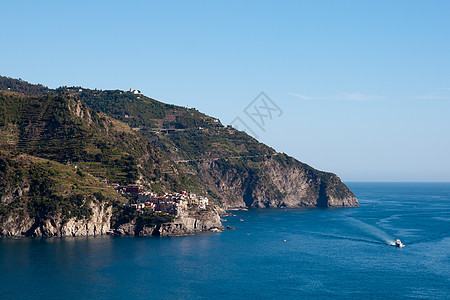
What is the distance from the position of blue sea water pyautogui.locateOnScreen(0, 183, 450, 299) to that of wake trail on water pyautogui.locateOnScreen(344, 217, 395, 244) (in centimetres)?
62

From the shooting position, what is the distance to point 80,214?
131625 mm

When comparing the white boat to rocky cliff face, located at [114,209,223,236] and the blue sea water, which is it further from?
rocky cliff face, located at [114,209,223,236]

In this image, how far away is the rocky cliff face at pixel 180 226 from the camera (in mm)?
138125

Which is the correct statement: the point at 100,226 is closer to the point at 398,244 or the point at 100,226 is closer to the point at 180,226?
the point at 180,226

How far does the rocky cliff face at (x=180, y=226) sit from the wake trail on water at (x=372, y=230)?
46.0 metres

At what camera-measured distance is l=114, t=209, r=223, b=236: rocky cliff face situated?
13812 centimetres

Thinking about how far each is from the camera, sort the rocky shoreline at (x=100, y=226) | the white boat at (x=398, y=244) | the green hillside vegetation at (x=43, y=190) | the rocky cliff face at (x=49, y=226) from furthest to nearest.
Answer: the white boat at (x=398, y=244) → the green hillside vegetation at (x=43, y=190) → the rocky shoreline at (x=100, y=226) → the rocky cliff face at (x=49, y=226)

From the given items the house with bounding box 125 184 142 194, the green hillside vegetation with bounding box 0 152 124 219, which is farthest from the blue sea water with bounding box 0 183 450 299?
the house with bounding box 125 184 142 194

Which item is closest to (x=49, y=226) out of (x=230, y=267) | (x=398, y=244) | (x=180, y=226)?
(x=180, y=226)

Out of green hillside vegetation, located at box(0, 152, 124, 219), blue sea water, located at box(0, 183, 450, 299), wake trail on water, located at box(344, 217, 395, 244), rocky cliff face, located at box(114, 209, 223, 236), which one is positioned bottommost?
blue sea water, located at box(0, 183, 450, 299)

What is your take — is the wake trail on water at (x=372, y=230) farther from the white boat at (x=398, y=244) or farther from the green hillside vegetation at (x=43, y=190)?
the green hillside vegetation at (x=43, y=190)

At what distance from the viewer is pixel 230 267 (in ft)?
344

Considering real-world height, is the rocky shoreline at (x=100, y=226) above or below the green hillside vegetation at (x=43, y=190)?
below

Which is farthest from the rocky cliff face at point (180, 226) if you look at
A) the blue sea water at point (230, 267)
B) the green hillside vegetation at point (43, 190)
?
the green hillside vegetation at point (43, 190)
